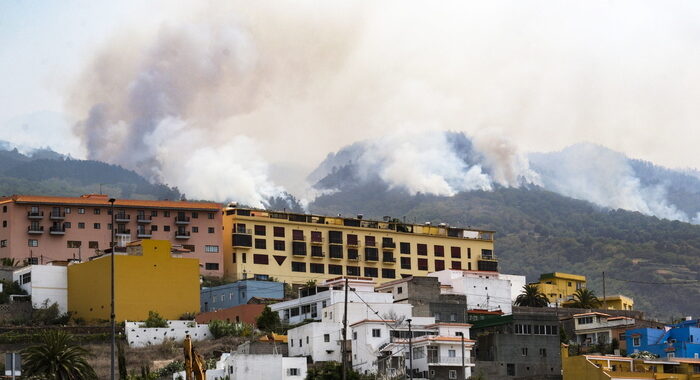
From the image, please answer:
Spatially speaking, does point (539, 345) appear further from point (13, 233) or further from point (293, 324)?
point (13, 233)

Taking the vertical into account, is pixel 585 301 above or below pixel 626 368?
above

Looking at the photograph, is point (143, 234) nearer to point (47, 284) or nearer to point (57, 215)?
point (57, 215)

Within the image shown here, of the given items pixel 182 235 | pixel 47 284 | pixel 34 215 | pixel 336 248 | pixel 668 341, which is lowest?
pixel 668 341

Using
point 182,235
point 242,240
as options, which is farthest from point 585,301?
point 182,235

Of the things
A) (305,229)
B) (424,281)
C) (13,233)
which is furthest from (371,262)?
(13,233)

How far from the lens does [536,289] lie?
469 feet

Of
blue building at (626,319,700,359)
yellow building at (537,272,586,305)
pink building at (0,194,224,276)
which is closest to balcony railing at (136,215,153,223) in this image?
pink building at (0,194,224,276)

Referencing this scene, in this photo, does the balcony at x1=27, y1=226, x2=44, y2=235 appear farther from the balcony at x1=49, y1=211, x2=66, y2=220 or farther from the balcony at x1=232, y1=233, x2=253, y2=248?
the balcony at x1=232, y1=233, x2=253, y2=248

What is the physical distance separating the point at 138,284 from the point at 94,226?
24327 millimetres

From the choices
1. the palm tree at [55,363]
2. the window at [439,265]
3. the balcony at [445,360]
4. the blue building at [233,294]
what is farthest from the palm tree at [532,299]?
the palm tree at [55,363]

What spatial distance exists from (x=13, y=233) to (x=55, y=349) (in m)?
58.3

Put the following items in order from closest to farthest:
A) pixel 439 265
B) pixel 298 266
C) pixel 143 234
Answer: pixel 143 234 < pixel 298 266 < pixel 439 265

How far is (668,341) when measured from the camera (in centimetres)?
11119

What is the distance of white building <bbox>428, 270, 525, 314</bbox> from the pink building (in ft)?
88.7
